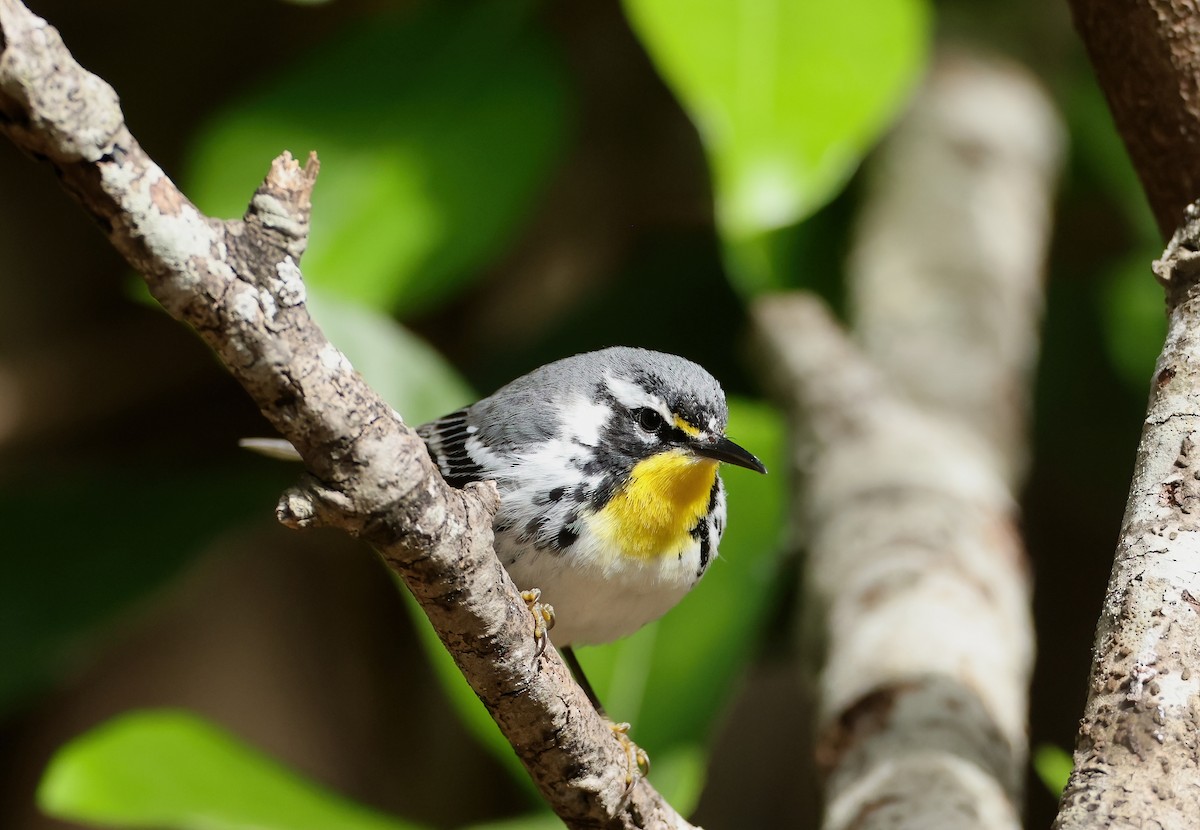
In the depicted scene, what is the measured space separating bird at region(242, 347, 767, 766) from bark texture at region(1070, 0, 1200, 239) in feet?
2.00

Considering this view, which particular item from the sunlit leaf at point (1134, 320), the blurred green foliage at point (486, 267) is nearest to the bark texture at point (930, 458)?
the blurred green foliage at point (486, 267)

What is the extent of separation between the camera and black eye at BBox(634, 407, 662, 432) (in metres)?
1.73

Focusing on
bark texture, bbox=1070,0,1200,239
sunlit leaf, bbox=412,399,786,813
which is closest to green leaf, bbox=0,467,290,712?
sunlit leaf, bbox=412,399,786,813

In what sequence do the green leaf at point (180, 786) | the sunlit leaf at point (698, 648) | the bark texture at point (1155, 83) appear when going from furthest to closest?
1. the sunlit leaf at point (698, 648)
2. the green leaf at point (180, 786)
3. the bark texture at point (1155, 83)

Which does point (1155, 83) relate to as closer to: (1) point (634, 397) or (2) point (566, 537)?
(1) point (634, 397)

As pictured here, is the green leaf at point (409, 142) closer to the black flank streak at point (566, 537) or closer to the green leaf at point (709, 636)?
the green leaf at point (709, 636)

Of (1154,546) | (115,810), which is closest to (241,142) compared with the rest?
(115,810)

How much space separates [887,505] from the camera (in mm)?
2379

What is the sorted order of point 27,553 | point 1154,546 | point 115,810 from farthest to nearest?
1. point 27,553
2. point 115,810
3. point 1154,546

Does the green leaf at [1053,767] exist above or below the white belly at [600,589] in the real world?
below

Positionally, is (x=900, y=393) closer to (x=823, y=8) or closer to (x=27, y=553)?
(x=823, y=8)

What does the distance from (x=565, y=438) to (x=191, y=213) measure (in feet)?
3.15

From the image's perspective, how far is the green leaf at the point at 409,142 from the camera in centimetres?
270

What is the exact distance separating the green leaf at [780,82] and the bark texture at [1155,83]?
2.38 feet
